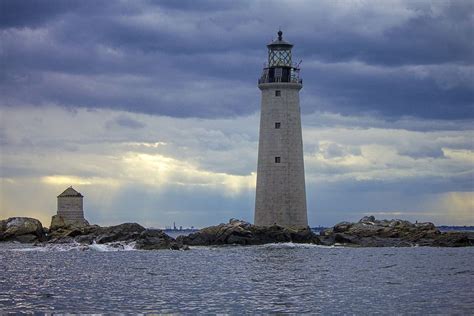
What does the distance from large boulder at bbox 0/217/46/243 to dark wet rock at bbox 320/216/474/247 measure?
2324 cm

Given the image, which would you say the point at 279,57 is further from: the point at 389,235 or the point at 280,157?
the point at 389,235

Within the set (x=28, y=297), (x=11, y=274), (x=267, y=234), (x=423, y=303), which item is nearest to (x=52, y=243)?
(x=267, y=234)

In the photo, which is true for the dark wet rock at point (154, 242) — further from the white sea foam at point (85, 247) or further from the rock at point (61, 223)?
the rock at point (61, 223)

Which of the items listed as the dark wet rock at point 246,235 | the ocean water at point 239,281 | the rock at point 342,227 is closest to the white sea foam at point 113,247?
the ocean water at point 239,281

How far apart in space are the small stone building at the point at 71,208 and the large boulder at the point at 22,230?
2.13m

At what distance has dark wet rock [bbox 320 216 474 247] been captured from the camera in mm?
64375

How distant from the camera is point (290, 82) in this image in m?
61.1

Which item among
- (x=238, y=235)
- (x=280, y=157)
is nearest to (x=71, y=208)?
Result: (x=238, y=235)

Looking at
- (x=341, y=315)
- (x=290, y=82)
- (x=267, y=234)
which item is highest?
(x=290, y=82)

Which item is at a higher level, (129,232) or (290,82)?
(290,82)

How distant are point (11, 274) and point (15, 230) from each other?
96.3ft

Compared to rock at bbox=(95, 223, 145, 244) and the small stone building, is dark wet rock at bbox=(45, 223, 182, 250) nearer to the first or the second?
rock at bbox=(95, 223, 145, 244)

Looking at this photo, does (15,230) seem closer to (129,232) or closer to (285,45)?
(129,232)

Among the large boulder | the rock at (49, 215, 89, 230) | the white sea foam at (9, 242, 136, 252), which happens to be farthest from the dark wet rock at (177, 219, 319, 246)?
the large boulder
